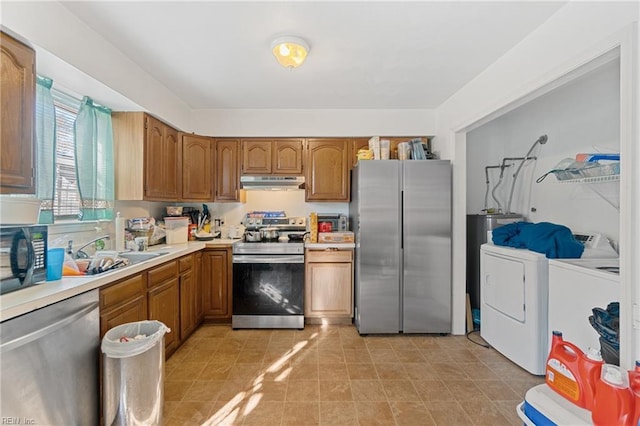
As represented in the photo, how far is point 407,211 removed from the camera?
2865mm

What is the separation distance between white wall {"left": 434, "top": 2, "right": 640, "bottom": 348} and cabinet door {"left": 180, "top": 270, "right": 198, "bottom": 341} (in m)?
2.77

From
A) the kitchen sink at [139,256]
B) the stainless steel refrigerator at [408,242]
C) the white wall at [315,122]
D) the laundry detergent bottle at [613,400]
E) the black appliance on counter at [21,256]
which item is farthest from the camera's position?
the white wall at [315,122]

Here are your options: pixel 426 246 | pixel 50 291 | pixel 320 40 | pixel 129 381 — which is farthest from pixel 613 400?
pixel 50 291

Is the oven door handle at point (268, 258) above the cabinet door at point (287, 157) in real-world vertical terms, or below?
below

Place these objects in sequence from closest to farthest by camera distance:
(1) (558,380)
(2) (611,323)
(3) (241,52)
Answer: (1) (558,380)
(2) (611,323)
(3) (241,52)

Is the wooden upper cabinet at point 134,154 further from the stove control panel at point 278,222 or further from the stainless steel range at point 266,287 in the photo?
the stove control panel at point 278,222

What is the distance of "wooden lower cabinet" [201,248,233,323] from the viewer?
3037mm

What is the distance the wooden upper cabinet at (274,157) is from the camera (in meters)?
3.38

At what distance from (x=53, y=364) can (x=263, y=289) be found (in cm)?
181

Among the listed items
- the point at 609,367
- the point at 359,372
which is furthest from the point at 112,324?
the point at 609,367

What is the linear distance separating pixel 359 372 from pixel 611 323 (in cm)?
161

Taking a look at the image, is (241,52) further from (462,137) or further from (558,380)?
(558,380)

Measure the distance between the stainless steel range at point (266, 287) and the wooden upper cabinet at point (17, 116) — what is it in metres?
1.78

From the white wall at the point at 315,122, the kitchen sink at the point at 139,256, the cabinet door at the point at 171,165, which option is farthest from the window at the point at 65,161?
the white wall at the point at 315,122
